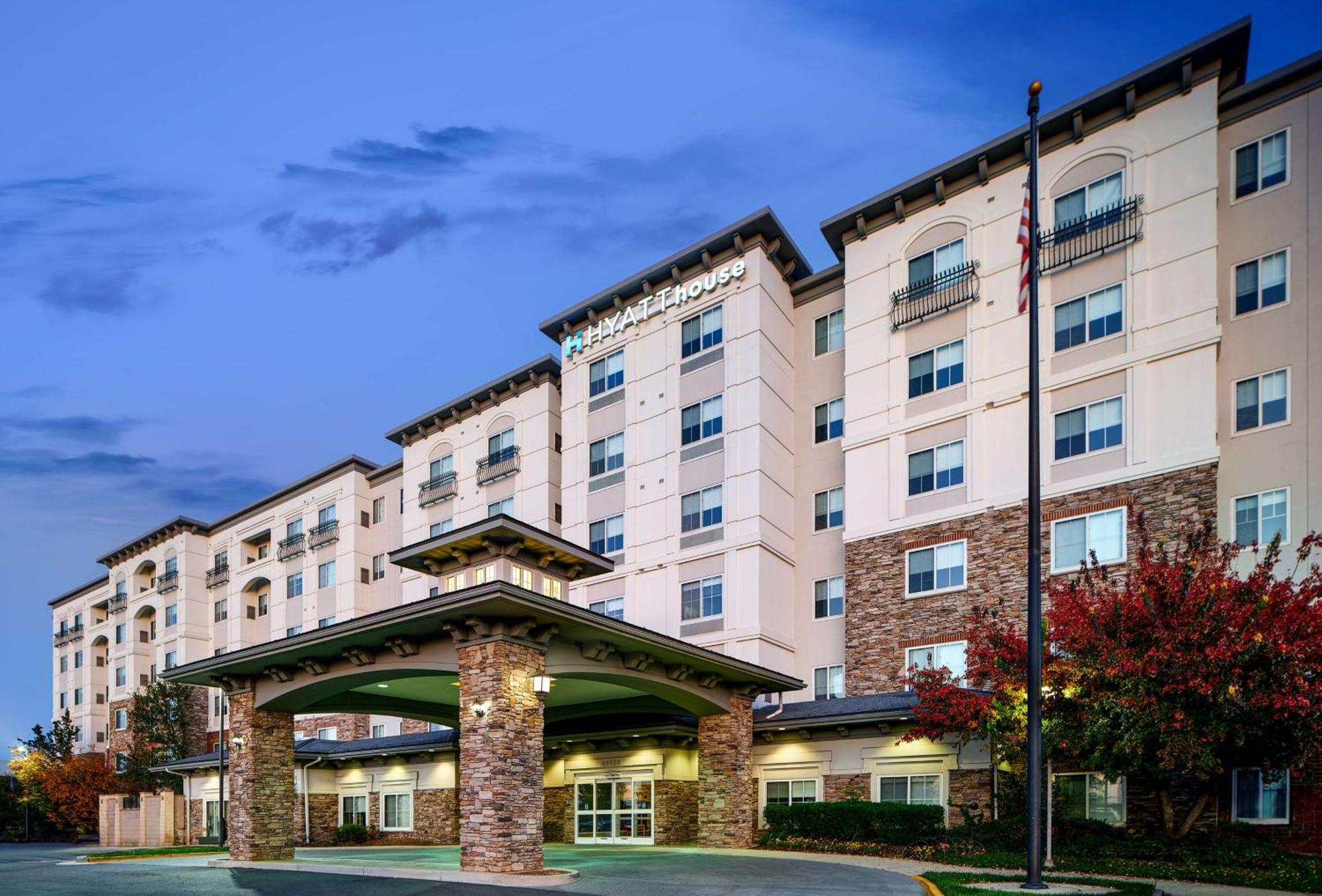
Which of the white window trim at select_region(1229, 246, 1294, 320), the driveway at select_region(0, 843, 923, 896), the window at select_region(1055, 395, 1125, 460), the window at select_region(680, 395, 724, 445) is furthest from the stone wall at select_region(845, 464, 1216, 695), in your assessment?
the driveway at select_region(0, 843, 923, 896)

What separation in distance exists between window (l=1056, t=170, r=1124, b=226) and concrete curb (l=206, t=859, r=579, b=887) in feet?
77.0

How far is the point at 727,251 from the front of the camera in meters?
38.4

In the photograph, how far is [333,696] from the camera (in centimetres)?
2752

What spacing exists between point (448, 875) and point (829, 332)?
2503 centimetres

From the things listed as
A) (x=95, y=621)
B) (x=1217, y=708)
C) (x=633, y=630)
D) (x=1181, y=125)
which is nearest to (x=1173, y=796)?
(x=1217, y=708)

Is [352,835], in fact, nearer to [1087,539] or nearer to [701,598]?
[701,598]

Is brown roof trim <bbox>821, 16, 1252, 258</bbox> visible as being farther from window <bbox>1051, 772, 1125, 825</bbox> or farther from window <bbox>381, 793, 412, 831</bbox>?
window <bbox>381, 793, 412, 831</bbox>

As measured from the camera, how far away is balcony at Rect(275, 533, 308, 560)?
57.5 meters

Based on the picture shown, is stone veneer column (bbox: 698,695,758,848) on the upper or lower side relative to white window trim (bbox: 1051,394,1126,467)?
lower

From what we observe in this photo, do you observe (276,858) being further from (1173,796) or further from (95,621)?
(95,621)

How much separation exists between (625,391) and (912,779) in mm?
19378

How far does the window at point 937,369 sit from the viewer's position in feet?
106

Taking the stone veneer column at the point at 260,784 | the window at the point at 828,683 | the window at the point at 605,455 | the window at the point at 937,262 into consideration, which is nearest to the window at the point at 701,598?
the window at the point at 828,683

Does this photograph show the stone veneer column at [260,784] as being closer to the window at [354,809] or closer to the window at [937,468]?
the window at [354,809]
